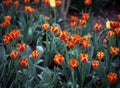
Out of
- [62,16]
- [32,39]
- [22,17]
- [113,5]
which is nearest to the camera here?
[32,39]

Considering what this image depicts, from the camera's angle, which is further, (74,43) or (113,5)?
(113,5)

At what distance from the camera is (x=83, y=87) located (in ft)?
7.80

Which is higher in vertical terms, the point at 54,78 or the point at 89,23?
the point at 89,23

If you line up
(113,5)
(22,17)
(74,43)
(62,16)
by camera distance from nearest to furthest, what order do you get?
1. (74,43)
2. (22,17)
3. (62,16)
4. (113,5)

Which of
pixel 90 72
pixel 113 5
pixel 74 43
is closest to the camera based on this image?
pixel 74 43

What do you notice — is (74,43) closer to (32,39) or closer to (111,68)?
(111,68)

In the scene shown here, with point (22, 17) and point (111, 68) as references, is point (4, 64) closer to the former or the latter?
point (111, 68)

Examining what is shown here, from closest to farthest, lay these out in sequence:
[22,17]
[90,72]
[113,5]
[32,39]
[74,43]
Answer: [74,43]
[90,72]
[32,39]
[22,17]
[113,5]

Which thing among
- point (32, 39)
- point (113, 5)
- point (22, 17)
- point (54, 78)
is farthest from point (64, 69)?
point (113, 5)

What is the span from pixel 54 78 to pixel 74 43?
33 centimetres

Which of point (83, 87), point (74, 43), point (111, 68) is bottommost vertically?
point (83, 87)

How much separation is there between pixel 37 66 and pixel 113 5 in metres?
2.41

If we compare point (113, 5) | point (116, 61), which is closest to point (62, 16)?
point (113, 5)

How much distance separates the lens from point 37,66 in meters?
2.53
